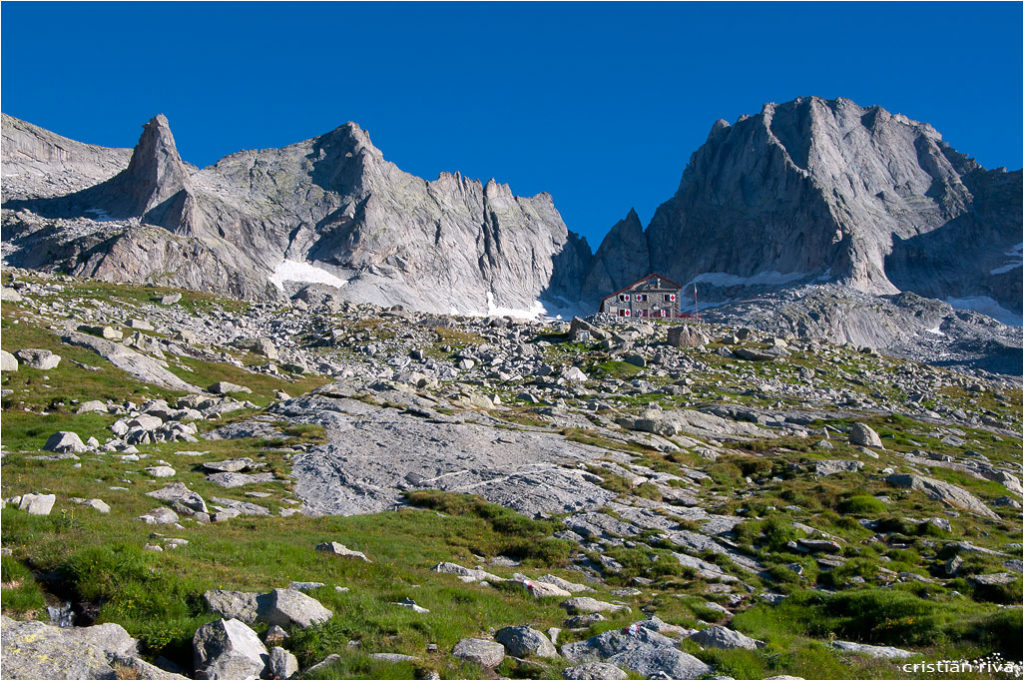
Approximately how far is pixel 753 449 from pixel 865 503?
60.3 feet

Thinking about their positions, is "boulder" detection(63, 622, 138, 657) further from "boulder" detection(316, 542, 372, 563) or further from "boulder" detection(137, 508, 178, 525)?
"boulder" detection(137, 508, 178, 525)

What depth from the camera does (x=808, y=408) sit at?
6906cm

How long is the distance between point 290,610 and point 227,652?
152cm

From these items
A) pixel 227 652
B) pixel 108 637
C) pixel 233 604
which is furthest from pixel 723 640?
pixel 108 637

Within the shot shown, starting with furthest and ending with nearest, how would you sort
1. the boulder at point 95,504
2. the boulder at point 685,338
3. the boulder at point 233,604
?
the boulder at point 685,338, the boulder at point 95,504, the boulder at point 233,604

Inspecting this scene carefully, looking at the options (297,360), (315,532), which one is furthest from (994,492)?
(297,360)

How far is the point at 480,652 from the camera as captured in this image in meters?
12.7

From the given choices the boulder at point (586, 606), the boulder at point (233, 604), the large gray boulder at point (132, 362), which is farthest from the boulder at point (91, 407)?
the boulder at point (586, 606)

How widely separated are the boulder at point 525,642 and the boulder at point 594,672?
0.68m

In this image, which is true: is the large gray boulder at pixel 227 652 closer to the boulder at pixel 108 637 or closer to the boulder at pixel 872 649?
the boulder at pixel 108 637

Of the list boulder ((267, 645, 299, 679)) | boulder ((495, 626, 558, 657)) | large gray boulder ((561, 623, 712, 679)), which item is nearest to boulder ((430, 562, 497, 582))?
boulder ((495, 626, 558, 657))

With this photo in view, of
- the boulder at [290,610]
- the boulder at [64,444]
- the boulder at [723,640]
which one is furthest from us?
the boulder at [64,444]

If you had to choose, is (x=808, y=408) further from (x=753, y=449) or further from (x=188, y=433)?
(x=188, y=433)

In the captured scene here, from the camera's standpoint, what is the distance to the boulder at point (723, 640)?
14.2 meters
